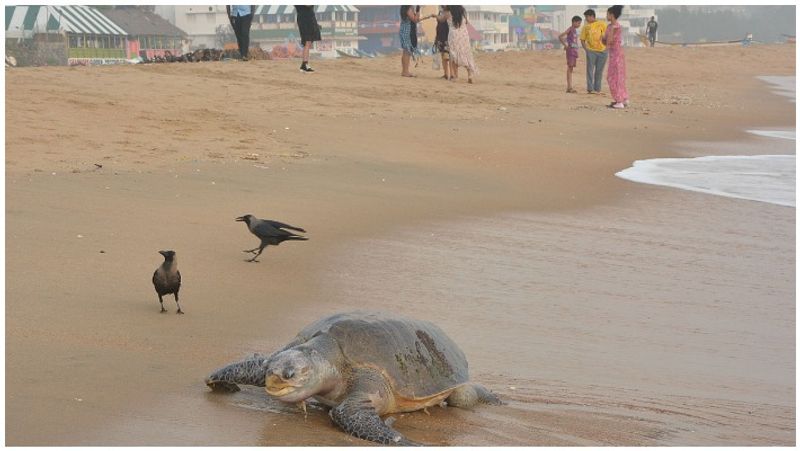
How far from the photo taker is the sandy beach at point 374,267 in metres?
4.98

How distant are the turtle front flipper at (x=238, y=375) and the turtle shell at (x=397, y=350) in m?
0.20

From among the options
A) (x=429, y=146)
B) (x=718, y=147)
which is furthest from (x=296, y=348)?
(x=718, y=147)

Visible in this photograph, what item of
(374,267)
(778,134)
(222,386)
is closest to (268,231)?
(374,267)

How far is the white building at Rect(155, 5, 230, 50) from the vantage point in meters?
50.3

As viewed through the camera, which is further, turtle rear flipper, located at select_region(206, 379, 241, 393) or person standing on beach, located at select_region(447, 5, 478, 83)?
person standing on beach, located at select_region(447, 5, 478, 83)

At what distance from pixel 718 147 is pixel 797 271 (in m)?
8.86

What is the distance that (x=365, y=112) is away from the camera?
1669 cm

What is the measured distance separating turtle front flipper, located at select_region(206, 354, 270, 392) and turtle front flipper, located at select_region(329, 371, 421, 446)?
14.2 inches

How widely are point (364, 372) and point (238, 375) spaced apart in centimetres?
50

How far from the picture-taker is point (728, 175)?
14.1 m

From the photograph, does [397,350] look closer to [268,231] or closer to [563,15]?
[268,231]

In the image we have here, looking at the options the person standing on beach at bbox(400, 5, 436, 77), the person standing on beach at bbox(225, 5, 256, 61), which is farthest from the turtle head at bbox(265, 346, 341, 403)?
the person standing on beach at bbox(225, 5, 256, 61)

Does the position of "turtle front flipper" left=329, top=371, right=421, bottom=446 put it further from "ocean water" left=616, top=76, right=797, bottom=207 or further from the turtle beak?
"ocean water" left=616, top=76, right=797, bottom=207

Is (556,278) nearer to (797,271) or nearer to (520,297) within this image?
(520,297)
